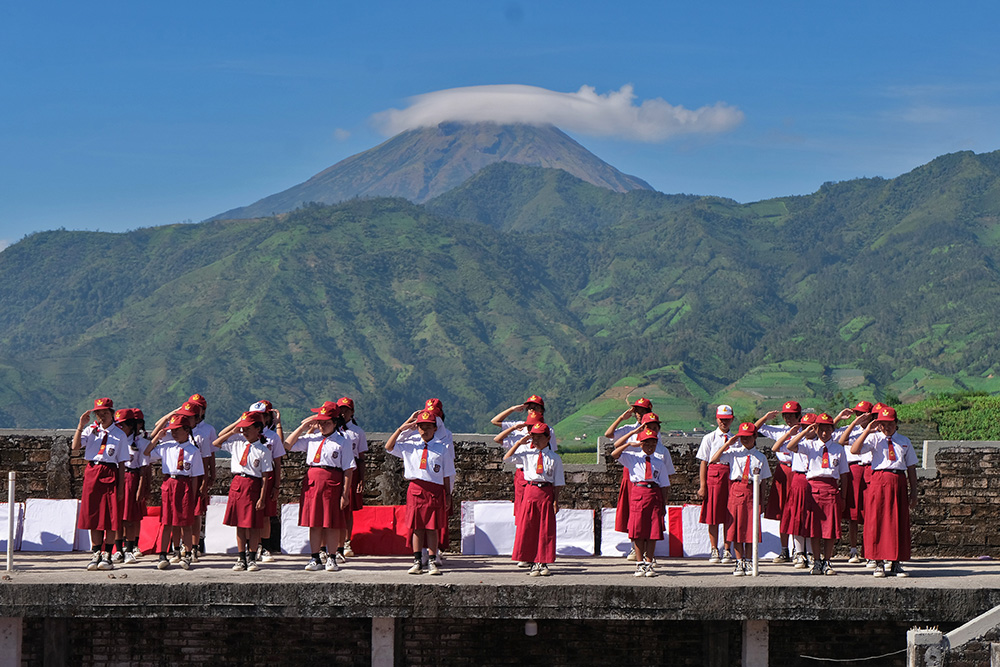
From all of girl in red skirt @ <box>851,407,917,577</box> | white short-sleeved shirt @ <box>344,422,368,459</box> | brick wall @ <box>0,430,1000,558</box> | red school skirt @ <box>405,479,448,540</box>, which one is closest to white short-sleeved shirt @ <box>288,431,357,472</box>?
white short-sleeved shirt @ <box>344,422,368,459</box>

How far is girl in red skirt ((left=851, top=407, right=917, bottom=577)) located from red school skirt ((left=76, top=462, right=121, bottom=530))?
7.85 m

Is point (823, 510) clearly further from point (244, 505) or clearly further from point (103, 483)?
point (103, 483)

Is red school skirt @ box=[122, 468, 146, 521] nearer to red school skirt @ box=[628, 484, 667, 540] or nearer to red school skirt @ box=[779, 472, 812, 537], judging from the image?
red school skirt @ box=[628, 484, 667, 540]

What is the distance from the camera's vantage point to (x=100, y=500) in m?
12.1

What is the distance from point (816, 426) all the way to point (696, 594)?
2512 mm

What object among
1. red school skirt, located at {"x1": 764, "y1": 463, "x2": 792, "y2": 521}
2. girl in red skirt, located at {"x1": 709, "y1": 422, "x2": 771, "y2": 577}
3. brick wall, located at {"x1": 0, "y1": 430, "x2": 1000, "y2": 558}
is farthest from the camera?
brick wall, located at {"x1": 0, "y1": 430, "x2": 1000, "y2": 558}

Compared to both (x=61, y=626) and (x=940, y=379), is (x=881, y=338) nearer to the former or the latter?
(x=940, y=379)

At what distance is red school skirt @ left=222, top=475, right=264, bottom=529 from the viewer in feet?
38.7

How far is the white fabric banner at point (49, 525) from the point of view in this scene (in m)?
13.4

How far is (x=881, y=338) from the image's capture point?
187 metres

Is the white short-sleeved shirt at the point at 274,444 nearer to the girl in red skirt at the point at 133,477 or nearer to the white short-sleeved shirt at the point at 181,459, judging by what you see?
the white short-sleeved shirt at the point at 181,459

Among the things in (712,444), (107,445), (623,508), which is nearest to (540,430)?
(623,508)

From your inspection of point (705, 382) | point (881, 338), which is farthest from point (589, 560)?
point (881, 338)

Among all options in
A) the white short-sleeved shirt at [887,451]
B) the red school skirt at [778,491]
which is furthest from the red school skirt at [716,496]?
the white short-sleeved shirt at [887,451]
